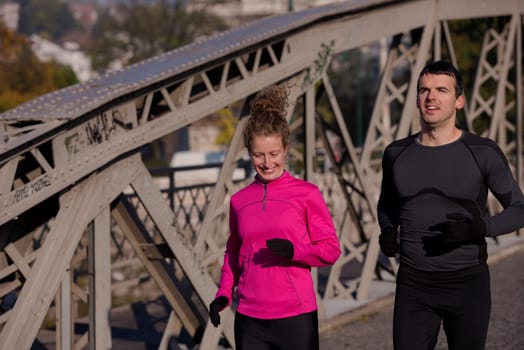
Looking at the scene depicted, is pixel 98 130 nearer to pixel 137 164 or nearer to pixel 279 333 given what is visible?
pixel 137 164

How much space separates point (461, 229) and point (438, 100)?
0.69m

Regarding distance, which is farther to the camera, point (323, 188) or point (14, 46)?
point (14, 46)

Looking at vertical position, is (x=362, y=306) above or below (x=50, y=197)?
below

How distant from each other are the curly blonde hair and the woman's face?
0.08 ft

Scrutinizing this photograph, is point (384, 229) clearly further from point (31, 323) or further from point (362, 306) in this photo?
point (362, 306)

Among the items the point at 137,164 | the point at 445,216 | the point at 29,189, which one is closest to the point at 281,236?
the point at 445,216

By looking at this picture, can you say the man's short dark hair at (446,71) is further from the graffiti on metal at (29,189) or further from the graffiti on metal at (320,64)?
the graffiti on metal at (320,64)

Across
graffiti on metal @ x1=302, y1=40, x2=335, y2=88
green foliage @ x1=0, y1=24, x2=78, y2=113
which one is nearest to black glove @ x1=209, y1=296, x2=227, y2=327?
graffiti on metal @ x1=302, y1=40, x2=335, y2=88

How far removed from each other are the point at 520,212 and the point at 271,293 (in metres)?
1.27

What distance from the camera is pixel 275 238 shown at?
15.5 ft

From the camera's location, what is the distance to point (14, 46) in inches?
2126

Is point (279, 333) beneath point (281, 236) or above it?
beneath

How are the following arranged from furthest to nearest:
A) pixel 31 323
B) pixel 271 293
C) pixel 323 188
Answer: pixel 323 188, pixel 31 323, pixel 271 293

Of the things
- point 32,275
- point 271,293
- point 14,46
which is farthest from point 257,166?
point 14,46
